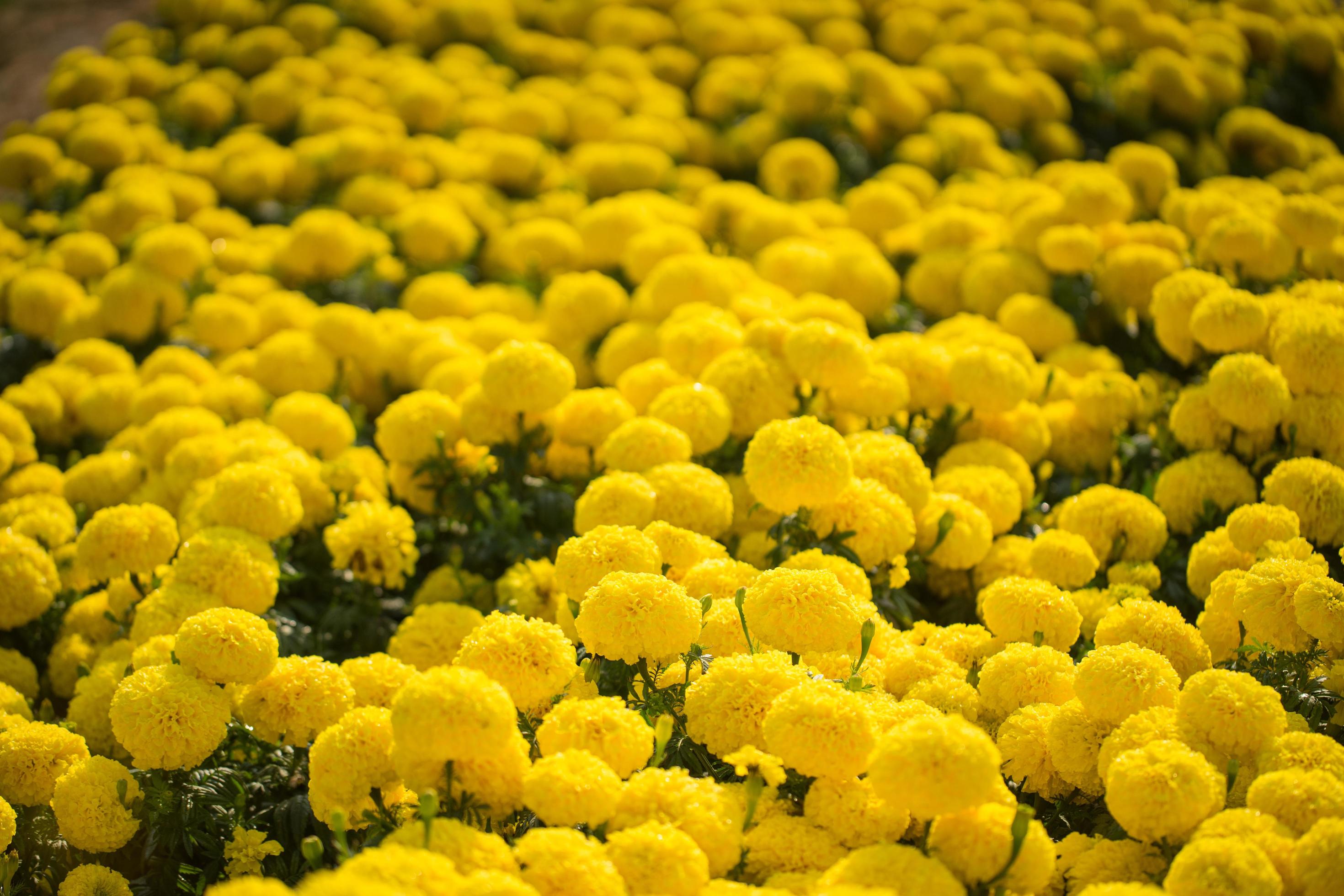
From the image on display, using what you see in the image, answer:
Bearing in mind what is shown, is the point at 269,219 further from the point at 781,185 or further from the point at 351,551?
the point at 351,551

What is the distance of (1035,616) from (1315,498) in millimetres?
976

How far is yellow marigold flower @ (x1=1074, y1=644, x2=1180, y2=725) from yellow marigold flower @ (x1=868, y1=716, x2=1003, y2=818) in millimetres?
425

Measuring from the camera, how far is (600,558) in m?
2.48

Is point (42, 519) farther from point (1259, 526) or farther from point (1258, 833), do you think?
point (1259, 526)

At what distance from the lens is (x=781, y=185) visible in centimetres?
570

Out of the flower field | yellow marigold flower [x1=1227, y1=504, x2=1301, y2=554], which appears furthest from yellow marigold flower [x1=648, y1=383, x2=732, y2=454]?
yellow marigold flower [x1=1227, y1=504, x2=1301, y2=554]

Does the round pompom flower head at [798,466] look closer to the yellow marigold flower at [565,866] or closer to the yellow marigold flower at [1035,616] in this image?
the yellow marigold flower at [1035,616]

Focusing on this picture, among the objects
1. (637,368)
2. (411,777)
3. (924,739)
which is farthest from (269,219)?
(924,739)

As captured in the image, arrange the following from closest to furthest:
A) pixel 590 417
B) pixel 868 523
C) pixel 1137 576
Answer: pixel 868 523 < pixel 1137 576 < pixel 590 417

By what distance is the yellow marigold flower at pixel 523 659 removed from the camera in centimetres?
218

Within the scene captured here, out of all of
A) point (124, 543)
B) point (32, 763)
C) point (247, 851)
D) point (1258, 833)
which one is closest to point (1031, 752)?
point (1258, 833)

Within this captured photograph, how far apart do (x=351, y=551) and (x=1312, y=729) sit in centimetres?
244

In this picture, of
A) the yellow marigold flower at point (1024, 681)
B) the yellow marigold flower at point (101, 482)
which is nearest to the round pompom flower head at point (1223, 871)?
the yellow marigold flower at point (1024, 681)

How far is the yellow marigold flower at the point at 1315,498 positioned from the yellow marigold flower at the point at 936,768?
159cm
